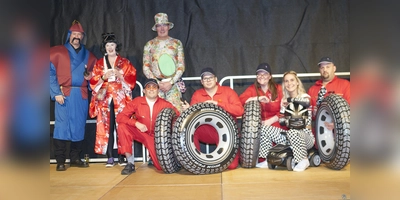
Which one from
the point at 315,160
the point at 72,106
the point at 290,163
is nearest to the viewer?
the point at 290,163

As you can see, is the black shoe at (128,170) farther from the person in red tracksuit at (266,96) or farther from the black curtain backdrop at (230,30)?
the person in red tracksuit at (266,96)

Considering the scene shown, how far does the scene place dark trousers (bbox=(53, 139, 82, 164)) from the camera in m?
5.18

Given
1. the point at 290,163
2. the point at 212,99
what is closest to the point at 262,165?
the point at 290,163

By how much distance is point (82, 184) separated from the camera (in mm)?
4047

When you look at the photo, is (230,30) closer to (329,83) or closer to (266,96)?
(266,96)

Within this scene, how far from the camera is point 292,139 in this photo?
4.56 meters

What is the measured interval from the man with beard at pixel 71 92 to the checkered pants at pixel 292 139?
240 centimetres

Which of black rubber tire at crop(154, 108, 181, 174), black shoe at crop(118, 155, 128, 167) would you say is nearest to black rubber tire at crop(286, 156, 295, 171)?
black rubber tire at crop(154, 108, 181, 174)

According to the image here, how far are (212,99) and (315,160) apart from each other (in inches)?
56.3
